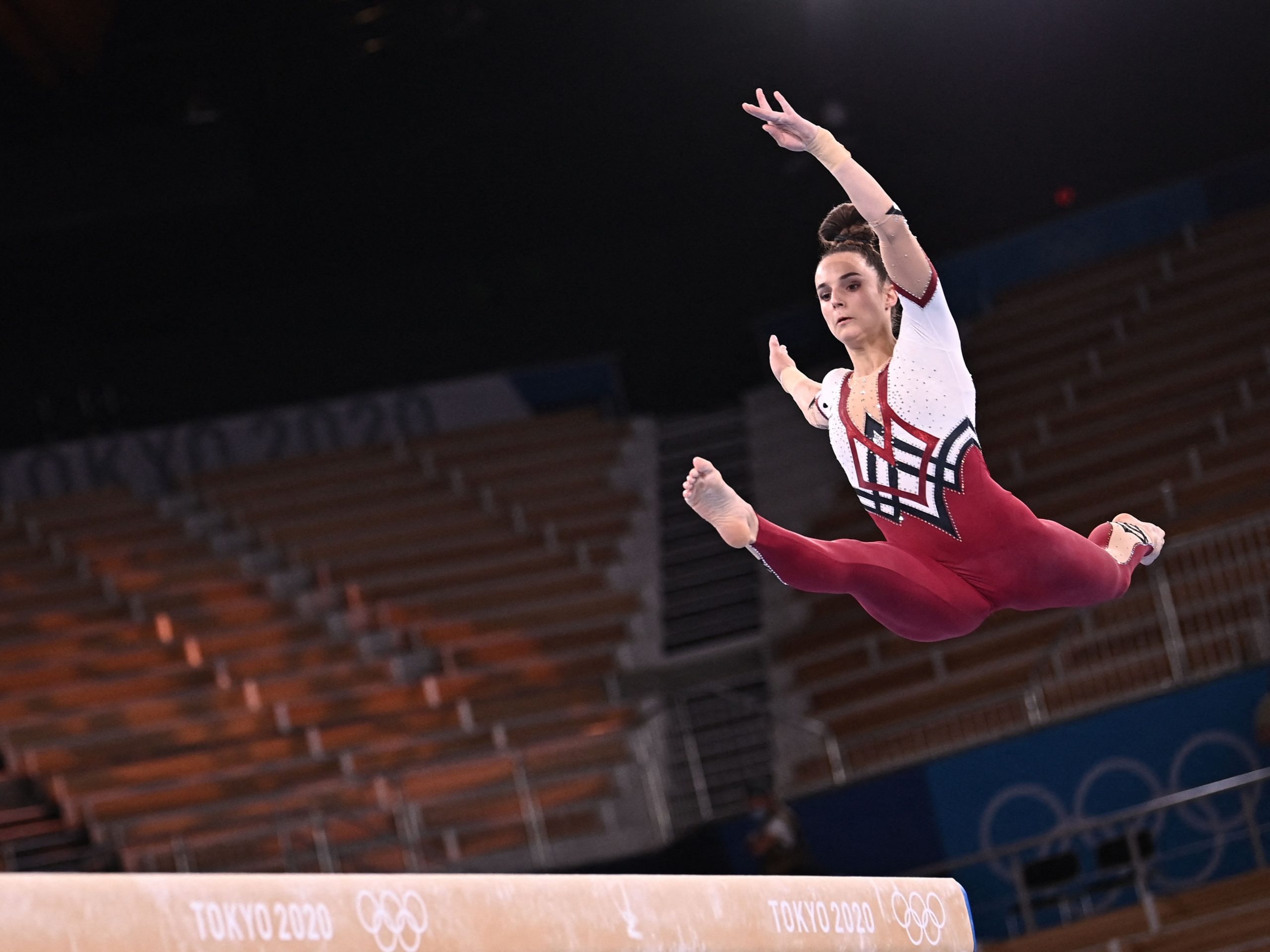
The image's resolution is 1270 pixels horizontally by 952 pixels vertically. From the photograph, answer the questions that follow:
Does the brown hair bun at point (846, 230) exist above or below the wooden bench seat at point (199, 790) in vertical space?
above

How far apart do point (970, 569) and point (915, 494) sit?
0.28 metres

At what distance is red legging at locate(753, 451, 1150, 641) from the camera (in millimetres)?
4402

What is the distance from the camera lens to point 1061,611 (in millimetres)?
12609

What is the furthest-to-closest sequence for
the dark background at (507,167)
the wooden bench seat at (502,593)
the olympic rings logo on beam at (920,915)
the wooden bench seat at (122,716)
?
the dark background at (507,167) < the wooden bench seat at (502,593) < the wooden bench seat at (122,716) < the olympic rings logo on beam at (920,915)

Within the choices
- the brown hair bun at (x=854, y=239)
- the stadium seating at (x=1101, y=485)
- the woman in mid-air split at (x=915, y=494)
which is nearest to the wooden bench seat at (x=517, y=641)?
the stadium seating at (x=1101, y=485)

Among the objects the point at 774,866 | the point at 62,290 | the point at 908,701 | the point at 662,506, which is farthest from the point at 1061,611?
the point at 62,290

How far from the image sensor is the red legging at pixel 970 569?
4.40 metres

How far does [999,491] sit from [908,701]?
8.62 metres

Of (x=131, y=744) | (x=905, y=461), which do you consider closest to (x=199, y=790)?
(x=131, y=744)

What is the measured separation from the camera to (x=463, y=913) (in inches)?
132

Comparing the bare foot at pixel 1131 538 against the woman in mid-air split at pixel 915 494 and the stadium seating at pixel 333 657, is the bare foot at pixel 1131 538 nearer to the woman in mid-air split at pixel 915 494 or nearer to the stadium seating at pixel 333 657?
the woman in mid-air split at pixel 915 494

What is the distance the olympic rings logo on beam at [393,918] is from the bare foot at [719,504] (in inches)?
50.3

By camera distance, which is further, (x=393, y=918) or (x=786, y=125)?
(x=786, y=125)

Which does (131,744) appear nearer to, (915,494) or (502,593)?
(502,593)
